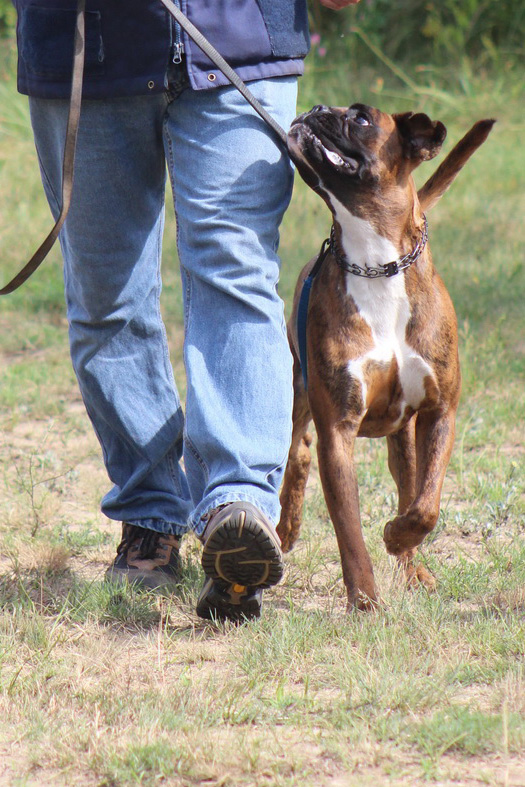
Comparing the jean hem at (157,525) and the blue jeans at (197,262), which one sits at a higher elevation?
the blue jeans at (197,262)

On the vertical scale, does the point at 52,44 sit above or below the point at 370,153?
above

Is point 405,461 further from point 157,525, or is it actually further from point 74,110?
point 74,110

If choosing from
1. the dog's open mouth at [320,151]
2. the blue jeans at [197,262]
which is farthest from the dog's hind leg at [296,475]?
the dog's open mouth at [320,151]

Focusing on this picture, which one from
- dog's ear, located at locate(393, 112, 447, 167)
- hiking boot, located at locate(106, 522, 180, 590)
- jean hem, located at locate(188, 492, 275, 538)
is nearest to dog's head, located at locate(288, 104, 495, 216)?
dog's ear, located at locate(393, 112, 447, 167)

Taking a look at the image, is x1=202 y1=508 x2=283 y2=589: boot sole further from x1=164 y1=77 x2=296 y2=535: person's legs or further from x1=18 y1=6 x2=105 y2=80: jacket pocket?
x1=18 y1=6 x2=105 y2=80: jacket pocket

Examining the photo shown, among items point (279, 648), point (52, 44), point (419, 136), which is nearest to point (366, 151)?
point (419, 136)

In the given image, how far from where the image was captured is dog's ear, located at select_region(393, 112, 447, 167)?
9.74 feet

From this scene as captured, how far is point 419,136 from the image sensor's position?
9.85 ft

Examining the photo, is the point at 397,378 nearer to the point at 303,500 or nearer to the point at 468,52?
the point at 303,500

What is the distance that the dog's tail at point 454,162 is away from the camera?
3.02 metres

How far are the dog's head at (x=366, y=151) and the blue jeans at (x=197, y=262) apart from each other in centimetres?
19

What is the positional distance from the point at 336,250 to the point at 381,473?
128 cm

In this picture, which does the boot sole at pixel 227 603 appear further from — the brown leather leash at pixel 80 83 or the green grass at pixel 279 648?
the brown leather leash at pixel 80 83

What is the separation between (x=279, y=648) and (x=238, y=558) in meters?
0.27
